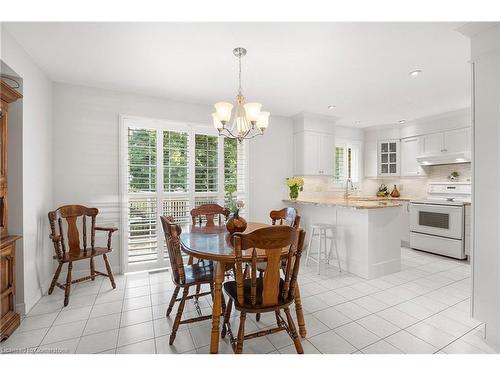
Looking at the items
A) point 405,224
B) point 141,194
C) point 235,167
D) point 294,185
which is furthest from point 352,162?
A: point 141,194

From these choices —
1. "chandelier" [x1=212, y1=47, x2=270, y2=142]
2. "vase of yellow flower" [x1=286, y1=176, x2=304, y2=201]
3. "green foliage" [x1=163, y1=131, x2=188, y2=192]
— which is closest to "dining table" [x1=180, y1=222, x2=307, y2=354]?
"chandelier" [x1=212, y1=47, x2=270, y2=142]

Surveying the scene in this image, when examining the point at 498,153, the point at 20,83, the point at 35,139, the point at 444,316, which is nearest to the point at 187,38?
the point at 20,83

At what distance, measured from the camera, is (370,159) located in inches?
230

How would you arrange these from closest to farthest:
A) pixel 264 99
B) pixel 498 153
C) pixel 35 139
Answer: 1. pixel 498 153
2. pixel 35 139
3. pixel 264 99

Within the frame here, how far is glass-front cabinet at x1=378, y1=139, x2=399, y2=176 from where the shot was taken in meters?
5.44

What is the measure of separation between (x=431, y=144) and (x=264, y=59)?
13.2ft

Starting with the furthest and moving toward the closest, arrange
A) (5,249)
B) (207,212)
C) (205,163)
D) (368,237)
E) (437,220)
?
1. (437,220)
2. (205,163)
3. (368,237)
4. (207,212)
5. (5,249)

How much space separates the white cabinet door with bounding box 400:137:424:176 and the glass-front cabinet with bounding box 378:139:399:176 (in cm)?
13

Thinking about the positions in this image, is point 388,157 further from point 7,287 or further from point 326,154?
point 7,287

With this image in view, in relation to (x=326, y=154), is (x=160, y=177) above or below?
below
